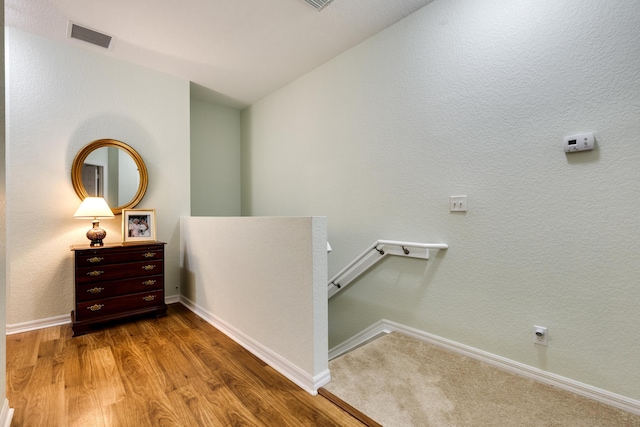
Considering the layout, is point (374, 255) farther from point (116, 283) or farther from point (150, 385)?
point (116, 283)

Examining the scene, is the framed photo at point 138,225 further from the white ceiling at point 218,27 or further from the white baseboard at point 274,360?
the white ceiling at point 218,27

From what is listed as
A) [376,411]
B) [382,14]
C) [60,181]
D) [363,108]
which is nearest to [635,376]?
[376,411]

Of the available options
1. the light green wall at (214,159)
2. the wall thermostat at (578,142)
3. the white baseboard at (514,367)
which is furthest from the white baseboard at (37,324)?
the wall thermostat at (578,142)

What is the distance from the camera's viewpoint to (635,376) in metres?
1.48

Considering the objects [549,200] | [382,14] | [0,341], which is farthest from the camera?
[382,14]

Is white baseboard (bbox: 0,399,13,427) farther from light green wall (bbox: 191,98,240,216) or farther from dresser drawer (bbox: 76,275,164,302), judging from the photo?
light green wall (bbox: 191,98,240,216)

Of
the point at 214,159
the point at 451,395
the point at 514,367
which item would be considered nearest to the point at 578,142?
the point at 514,367

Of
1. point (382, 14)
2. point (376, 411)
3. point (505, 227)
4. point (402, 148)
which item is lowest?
point (376, 411)

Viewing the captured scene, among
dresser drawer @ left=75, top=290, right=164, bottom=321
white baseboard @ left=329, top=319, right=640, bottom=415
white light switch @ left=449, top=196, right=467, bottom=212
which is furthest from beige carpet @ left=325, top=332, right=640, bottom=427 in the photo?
dresser drawer @ left=75, top=290, right=164, bottom=321

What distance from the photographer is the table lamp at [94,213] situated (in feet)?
8.28

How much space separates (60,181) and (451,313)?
367cm

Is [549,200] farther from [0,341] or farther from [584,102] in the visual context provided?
[0,341]

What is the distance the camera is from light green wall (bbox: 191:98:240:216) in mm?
4066

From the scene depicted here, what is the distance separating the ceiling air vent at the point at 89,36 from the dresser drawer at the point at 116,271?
211 cm
